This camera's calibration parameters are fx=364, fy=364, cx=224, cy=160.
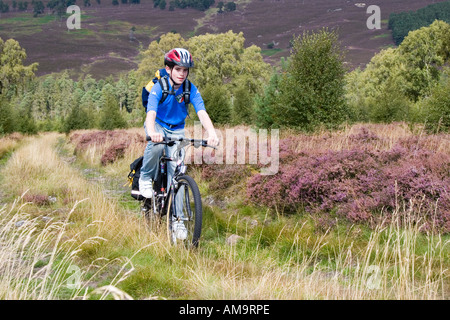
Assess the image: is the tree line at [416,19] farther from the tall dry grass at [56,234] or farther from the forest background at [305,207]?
the tall dry grass at [56,234]

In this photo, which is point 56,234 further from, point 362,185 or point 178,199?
point 362,185

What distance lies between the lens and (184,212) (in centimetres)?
455

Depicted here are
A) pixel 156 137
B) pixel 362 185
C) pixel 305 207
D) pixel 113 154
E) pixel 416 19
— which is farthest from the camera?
pixel 416 19

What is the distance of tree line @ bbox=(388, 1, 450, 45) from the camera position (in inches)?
6523

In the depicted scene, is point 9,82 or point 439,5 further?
point 439,5

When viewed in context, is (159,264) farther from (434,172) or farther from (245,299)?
(434,172)

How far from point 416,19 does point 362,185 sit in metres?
207

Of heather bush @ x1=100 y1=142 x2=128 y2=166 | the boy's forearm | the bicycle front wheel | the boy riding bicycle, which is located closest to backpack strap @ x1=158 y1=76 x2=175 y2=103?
the boy riding bicycle

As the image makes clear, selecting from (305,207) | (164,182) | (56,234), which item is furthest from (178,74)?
(305,207)

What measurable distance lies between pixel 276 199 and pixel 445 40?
140ft

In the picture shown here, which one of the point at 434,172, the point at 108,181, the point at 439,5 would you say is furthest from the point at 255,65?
the point at 439,5

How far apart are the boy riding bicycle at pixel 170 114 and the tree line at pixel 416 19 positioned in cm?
18111

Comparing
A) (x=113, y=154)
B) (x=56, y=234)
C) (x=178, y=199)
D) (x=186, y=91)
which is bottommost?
(x=113, y=154)
